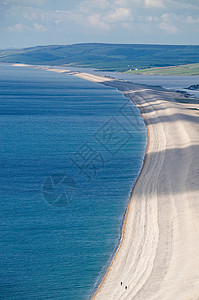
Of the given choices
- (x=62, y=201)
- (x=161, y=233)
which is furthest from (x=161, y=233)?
(x=62, y=201)

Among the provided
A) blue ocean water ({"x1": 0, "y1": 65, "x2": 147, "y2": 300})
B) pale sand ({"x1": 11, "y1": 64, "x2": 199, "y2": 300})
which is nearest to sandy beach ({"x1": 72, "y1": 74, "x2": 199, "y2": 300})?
pale sand ({"x1": 11, "y1": 64, "x2": 199, "y2": 300})

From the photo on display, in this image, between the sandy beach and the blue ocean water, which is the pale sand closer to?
the sandy beach

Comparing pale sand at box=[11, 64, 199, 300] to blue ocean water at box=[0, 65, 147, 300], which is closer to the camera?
pale sand at box=[11, 64, 199, 300]

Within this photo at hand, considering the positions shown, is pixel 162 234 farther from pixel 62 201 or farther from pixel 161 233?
pixel 62 201

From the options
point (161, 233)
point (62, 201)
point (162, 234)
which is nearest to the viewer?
point (162, 234)

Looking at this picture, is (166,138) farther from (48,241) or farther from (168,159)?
(48,241)

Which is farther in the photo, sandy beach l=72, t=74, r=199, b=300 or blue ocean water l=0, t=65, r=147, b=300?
blue ocean water l=0, t=65, r=147, b=300
